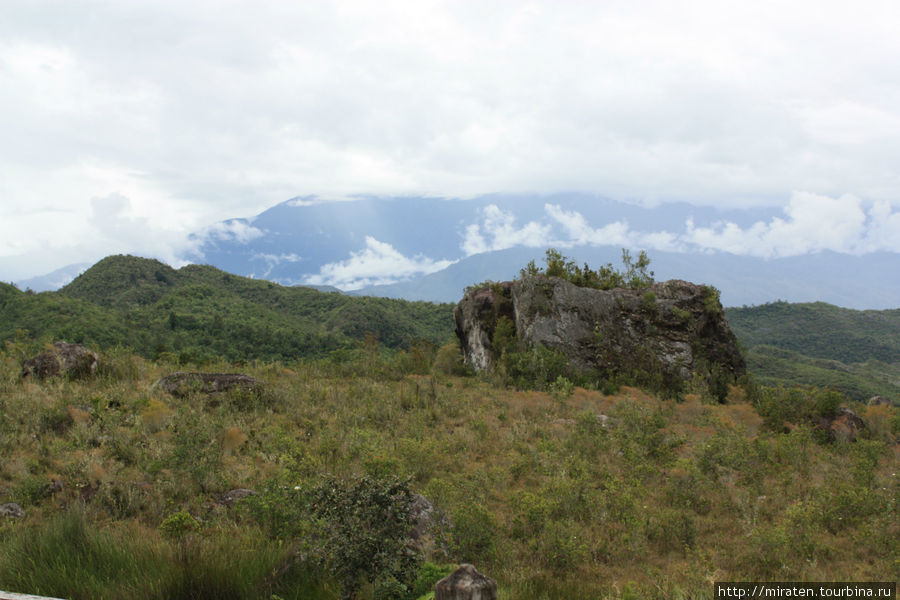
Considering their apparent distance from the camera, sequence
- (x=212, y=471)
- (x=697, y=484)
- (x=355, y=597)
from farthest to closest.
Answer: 1. (x=697, y=484)
2. (x=212, y=471)
3. (x=355, y=597)

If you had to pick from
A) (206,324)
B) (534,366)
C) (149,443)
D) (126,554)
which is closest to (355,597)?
(126,554)

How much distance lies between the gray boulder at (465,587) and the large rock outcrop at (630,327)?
12.8m

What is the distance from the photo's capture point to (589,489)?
21.0 feet

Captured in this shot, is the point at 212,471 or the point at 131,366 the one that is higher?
the point at 131,366

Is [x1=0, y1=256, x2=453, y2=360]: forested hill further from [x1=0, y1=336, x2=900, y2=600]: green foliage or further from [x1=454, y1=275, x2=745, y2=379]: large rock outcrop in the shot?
[x1=0, y1=336, x2=900, y2=600]: green foliage

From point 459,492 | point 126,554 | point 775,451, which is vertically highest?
point 126,554

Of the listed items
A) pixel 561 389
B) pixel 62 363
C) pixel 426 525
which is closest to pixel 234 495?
pixel 426 525

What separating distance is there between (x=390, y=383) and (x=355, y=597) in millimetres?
9966

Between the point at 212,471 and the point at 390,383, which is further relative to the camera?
the point at 390,383

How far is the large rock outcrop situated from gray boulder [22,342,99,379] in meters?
11.3

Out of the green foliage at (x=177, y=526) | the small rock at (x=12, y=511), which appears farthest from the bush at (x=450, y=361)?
the green foliage at (x=177, y=526)

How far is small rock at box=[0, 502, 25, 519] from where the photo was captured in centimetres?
505

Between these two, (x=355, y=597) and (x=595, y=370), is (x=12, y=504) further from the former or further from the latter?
(x=595, y=370)

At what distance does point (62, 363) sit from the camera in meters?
10.8
